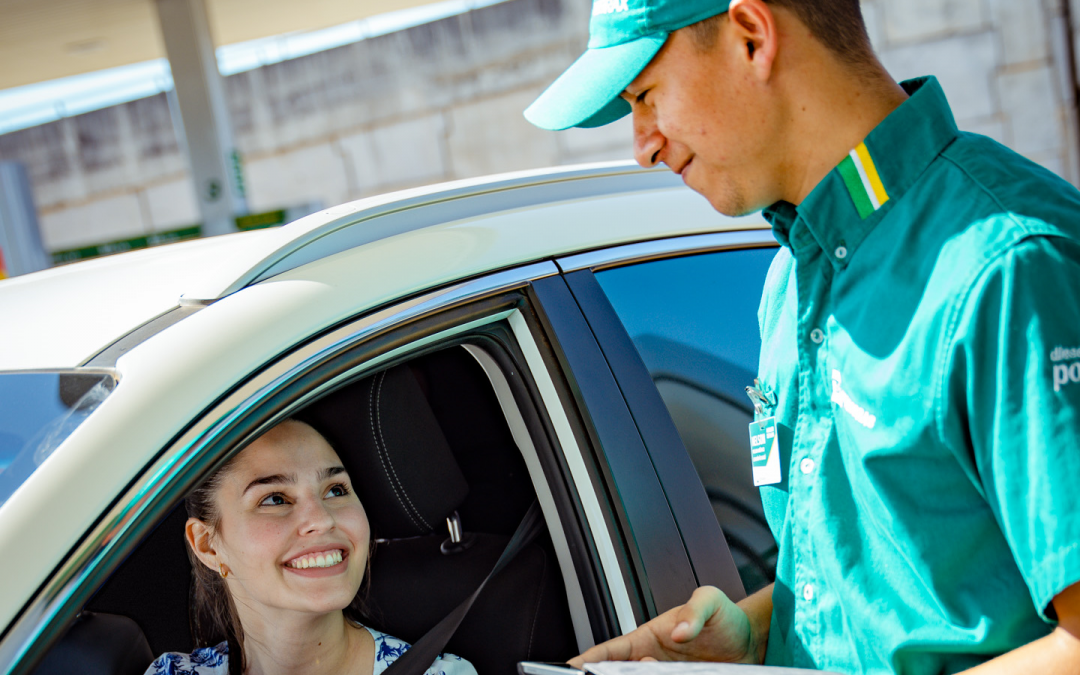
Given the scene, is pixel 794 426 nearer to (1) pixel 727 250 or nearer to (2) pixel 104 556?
(1) pixel 727 250

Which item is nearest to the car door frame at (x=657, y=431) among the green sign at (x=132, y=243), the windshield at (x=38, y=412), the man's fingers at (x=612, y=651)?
the man's fingers at (x=612, y=651)

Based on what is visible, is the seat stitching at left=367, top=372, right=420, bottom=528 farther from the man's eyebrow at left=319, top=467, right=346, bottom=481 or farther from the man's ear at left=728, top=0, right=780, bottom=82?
the man's ear at left=728, top=0, right=780, bottom=82

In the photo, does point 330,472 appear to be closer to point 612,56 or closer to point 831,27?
point 612,56

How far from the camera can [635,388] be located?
144 cm

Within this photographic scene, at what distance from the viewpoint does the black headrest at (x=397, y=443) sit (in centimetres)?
160

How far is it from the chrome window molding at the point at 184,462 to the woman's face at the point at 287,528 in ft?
1.36

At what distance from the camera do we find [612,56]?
1.14 metres

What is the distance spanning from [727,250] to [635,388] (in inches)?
16.9

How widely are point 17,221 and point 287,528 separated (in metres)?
9.57

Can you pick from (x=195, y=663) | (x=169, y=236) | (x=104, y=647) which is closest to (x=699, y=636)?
(x=195, y=663)

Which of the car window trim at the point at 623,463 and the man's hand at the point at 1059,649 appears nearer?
the man's hand at the point at 1059,649

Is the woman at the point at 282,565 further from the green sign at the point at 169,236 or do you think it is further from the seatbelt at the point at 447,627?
the green sign at the point at 169,236

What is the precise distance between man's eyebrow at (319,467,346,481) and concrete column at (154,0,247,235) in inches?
308

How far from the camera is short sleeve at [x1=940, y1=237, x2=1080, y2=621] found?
0.74 metres
